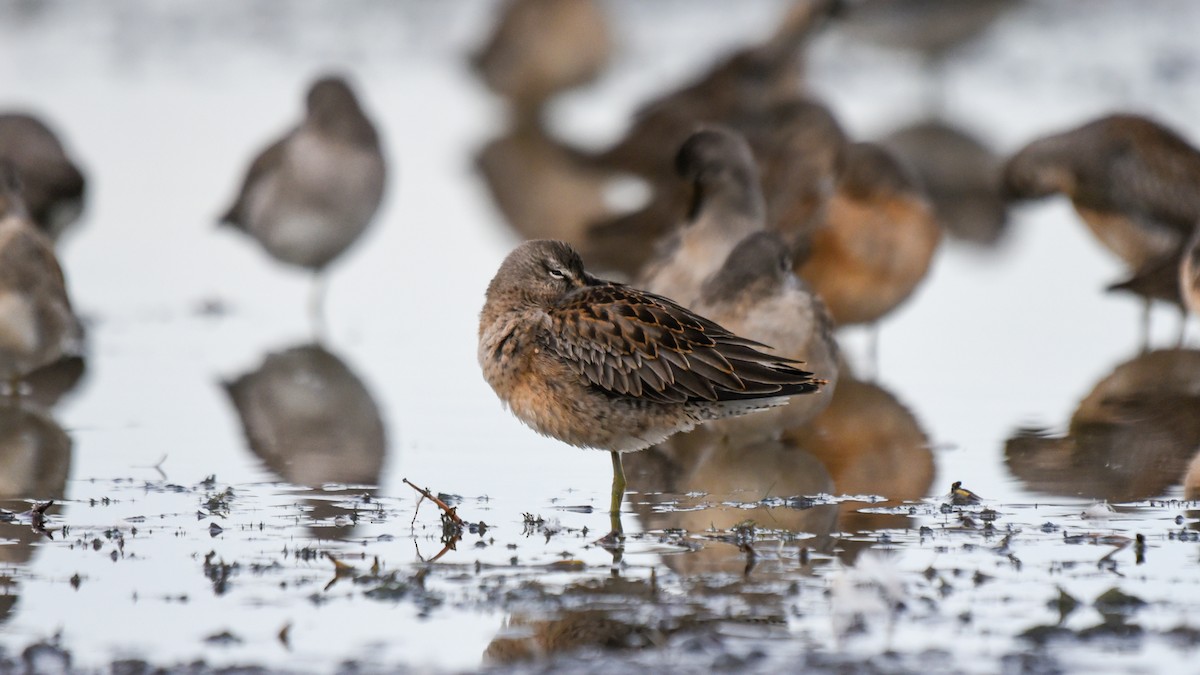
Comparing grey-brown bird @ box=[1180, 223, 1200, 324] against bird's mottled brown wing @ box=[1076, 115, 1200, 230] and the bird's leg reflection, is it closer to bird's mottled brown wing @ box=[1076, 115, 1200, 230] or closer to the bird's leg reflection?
bird's mottled brown wing @ box=[1076, 115, 1200, 230]

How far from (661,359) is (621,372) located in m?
0.14

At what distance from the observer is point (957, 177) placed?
43.8ft

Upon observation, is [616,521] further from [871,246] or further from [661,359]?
[871,246]

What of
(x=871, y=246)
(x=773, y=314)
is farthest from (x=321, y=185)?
(x=773, y=314)

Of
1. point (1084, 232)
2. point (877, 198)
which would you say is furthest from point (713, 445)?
point (1084, 232)

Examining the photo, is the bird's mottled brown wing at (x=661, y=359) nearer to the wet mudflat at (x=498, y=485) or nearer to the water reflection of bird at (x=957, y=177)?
the wet mudflat at (x=498, y=485)

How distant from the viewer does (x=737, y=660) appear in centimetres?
422

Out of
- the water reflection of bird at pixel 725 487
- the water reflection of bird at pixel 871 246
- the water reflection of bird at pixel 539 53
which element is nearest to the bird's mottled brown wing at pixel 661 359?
the water reflection of bird at pixel 725 487

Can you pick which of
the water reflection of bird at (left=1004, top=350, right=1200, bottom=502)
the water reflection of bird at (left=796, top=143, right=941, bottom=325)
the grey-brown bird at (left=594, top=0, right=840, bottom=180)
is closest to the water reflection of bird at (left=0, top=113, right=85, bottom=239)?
the grey-brown bird at (left=594, top=0, right=840, bottom=180)

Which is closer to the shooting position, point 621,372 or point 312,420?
point 621,372

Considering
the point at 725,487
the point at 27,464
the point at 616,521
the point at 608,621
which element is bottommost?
the point at 608,621

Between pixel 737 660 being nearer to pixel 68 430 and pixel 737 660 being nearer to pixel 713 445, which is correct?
pixel 713 445

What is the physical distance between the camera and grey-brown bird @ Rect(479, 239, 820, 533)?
18.8 ft

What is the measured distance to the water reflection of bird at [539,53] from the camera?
56.2 feet
